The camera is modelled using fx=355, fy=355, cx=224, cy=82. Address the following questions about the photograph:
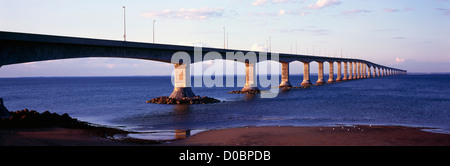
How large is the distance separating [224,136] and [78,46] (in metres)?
19.5

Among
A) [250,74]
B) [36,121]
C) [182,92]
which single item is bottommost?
[36,121]

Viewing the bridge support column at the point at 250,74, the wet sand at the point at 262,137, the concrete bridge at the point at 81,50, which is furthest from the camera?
the bridge support column at the point at 250,74

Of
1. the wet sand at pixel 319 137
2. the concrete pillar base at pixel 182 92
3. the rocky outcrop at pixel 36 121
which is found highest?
the concrete pillar base at pixel 182 92

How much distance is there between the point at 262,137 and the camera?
65.0ft

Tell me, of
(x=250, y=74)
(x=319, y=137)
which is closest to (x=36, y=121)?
(x=319, y=137)

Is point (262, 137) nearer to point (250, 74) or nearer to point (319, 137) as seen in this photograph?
point (319, 137)

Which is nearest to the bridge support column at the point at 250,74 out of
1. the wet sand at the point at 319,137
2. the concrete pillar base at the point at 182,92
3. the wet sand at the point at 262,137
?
the concrete pillar base at the point at 182,92

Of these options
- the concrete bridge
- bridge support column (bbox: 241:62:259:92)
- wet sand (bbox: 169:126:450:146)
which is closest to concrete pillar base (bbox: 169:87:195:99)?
the concrete bridge

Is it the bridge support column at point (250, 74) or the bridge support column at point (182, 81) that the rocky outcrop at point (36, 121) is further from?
the bridge support column at point (250, 74)

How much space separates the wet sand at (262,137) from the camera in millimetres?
17062

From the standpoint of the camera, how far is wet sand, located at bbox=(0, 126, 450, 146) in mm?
17062
